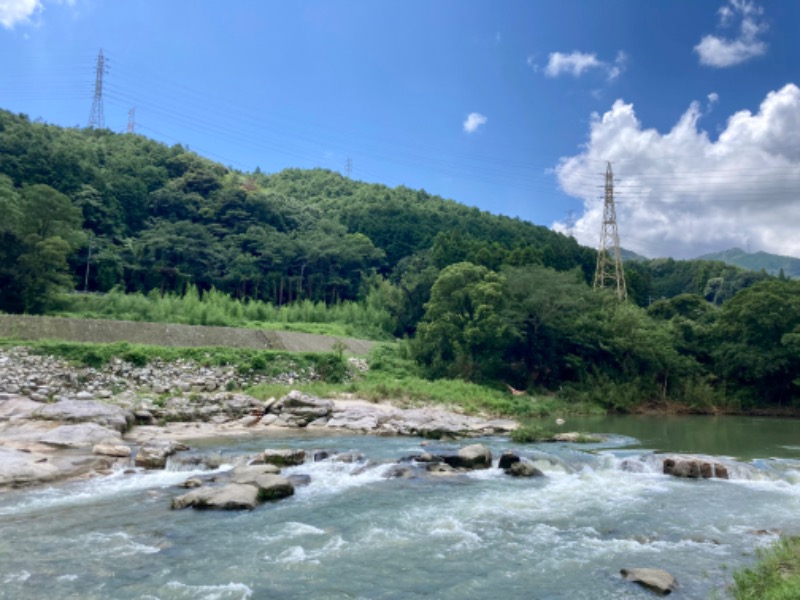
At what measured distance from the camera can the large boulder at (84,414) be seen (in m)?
20.7

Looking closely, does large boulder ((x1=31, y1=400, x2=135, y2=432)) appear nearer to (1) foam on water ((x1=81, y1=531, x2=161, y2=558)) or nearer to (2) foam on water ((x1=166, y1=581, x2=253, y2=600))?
(1) foam on water ((x1=81, y1=531, x2=161, y2=558))

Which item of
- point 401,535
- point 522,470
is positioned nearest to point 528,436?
point 522,470

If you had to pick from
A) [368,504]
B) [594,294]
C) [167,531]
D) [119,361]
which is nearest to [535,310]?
[594,294]

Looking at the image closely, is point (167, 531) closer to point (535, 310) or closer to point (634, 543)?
point (634, 543)

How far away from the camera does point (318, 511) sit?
12.3m

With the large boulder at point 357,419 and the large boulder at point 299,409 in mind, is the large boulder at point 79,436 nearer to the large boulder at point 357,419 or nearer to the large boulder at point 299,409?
the large boulder at point 299,409

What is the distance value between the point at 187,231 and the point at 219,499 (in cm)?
5560

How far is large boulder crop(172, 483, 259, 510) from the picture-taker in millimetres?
12250

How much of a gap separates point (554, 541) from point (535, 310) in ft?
95.0

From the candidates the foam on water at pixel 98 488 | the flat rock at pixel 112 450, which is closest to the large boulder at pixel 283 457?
the foam on water at pixel 98 488

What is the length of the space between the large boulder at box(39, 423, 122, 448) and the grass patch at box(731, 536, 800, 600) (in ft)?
56.8

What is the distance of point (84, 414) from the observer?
21.1 meters

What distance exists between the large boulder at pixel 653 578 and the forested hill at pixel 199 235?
35899mm

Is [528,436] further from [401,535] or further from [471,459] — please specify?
[401,535]
